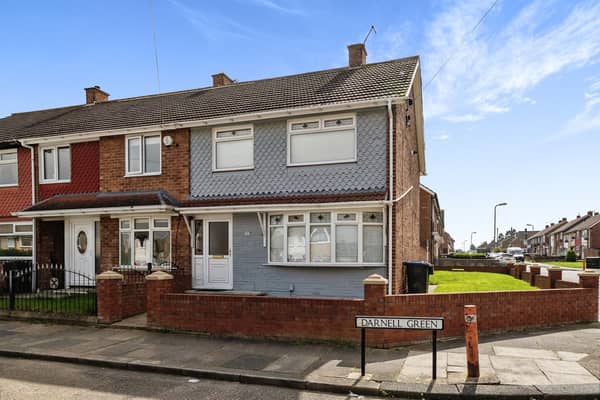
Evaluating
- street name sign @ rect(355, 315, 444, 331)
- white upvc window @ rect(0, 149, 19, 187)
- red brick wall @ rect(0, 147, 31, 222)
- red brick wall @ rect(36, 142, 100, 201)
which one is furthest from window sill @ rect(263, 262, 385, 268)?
white upvc window @ rect(0, 149, 19, 187)

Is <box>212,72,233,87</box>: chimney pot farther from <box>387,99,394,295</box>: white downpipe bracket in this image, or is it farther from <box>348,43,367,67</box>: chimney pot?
<box>387,99,394,295</box>: white downpipe bracket

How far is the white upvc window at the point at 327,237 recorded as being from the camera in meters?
11.3

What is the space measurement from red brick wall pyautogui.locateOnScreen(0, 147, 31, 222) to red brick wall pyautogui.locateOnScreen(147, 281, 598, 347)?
8587mm

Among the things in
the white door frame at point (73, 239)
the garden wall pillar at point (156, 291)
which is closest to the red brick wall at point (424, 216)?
the white door frame at point (73, 239)

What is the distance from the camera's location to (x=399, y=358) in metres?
7.34

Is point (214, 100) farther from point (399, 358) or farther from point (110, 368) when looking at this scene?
point (399, 358)

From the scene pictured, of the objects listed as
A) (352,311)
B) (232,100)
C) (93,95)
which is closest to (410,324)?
(352,311)

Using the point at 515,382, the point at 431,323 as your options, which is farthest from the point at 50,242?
the point at 515,382

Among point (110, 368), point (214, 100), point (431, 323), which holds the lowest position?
point (110, 368)

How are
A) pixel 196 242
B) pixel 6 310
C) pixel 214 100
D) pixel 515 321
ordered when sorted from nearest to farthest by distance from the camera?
pixel 515 321 < pixel 6 310 < pixel 196 242 < pixel 214 100

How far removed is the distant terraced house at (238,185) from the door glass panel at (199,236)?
0.03 metres

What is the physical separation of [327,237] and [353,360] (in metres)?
4.70

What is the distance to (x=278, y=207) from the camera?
38.1ft

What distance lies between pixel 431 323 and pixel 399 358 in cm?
132
